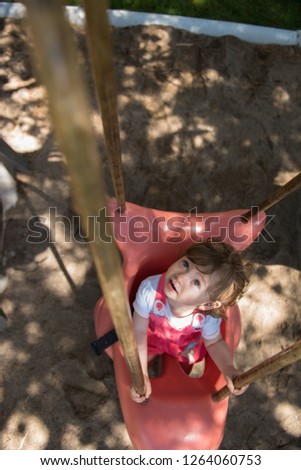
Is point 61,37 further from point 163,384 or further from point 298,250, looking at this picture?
point 298,250

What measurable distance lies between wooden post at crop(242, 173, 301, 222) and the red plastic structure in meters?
0.02

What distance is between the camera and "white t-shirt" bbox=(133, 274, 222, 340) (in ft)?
4.95

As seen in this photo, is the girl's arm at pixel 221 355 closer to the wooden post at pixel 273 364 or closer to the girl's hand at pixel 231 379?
the girl's hand at pixel 231 379

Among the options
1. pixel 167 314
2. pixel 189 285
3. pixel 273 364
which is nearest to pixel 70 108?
pixel 273 364

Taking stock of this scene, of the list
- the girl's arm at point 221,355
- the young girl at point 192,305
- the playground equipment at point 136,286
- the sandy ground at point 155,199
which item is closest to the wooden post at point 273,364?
the playground equipment at point 136,286

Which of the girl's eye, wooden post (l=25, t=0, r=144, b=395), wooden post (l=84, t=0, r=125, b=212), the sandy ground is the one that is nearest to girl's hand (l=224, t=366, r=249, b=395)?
the girl's eye

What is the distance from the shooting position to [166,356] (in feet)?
5.56

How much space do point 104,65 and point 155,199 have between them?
55.3 inches

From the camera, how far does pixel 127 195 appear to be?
2.11 meters

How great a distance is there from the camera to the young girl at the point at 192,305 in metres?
1.38

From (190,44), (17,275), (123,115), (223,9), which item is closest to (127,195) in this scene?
(123,115)

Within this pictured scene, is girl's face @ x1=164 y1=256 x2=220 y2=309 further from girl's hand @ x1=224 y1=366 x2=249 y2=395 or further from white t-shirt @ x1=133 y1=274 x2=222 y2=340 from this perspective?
girl's hand @ x1=224 y1=366 x2=249 y2=395

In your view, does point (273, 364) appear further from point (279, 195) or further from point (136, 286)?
point (136, 286)

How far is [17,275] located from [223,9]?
71.5 inches
